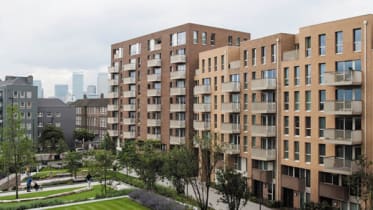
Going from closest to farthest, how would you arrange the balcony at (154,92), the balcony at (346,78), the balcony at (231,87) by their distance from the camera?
the balcony at (346,78) < the balcony at (231,87) < the balcony at (154,92)

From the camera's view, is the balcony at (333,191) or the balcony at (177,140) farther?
the balcony at (177,140)

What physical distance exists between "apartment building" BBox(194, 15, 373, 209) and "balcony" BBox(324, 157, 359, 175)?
3.1 inches

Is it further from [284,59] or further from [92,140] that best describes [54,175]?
[92,140]

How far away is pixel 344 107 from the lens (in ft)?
104

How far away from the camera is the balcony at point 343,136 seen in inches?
1238

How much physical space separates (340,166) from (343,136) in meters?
2.35

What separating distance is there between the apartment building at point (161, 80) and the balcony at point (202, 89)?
2.85 meters

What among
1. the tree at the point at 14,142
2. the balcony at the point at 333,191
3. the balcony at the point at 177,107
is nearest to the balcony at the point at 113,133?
the balcony at the point at 177,107

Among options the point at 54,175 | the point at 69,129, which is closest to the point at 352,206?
the point at 54,175

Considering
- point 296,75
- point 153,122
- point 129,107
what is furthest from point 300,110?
point 129,107

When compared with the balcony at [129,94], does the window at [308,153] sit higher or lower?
lower

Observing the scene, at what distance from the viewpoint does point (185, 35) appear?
56.2 m

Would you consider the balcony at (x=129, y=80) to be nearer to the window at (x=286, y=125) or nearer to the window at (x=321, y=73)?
the window at (x=286, y=125)

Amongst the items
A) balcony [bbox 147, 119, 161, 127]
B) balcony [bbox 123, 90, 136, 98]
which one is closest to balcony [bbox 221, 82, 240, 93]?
balcony [bbox 147, 119, 161, 127]
